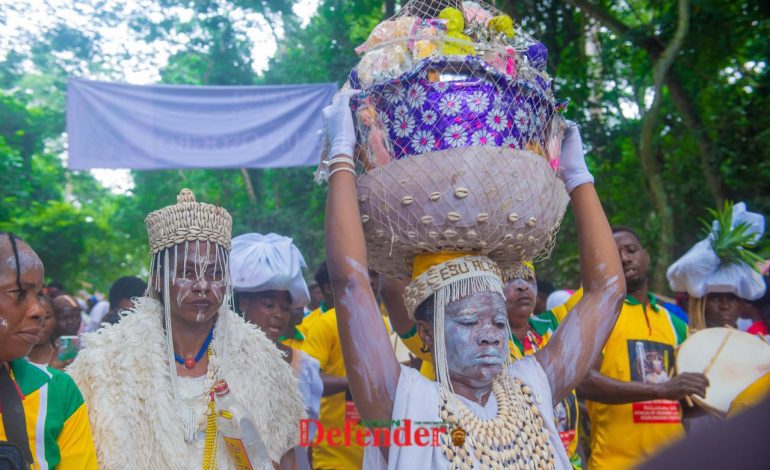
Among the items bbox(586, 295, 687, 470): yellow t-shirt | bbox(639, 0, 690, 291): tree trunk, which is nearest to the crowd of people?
bbox(586, 295, 687, 470): yellow t-shirt

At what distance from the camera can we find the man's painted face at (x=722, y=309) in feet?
19.5

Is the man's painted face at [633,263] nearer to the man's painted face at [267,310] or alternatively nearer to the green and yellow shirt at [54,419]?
the man's painted face at [267,310]

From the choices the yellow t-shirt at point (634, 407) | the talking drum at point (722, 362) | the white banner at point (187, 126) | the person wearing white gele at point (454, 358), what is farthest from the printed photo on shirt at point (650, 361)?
the white banner at point (187, 126)

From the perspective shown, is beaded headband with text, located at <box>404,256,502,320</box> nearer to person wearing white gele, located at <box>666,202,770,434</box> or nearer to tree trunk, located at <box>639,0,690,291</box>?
person wearing white gele, located at <box>666,202,770,434</box>

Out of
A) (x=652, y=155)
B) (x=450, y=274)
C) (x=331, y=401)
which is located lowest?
(x=331, y=401)

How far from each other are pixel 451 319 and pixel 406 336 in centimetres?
125

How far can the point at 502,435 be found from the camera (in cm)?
269

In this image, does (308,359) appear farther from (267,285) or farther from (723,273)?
(723,273)

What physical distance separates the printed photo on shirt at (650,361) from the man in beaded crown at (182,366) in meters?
2.38

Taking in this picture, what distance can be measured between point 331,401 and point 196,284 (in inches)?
108

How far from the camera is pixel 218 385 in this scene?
333 centimetres

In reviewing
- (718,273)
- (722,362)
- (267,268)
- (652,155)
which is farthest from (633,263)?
(652,155)

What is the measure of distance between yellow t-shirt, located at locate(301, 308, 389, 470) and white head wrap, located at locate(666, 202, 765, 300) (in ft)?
8.90

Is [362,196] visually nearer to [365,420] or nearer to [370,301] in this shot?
[370,301]
